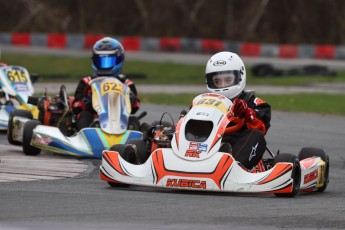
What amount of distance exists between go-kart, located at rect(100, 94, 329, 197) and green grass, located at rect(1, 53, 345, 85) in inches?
623

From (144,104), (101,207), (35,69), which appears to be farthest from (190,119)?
(35,69)

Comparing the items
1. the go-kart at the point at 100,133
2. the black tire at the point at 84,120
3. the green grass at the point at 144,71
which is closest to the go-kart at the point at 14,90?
the black tire at the point at 84,120

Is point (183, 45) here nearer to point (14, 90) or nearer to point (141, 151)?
point (14, 90)

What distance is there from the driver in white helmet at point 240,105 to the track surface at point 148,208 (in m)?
0.48

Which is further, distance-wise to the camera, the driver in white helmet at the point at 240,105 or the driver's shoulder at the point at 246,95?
the driver's shoulder at the point at 246,95

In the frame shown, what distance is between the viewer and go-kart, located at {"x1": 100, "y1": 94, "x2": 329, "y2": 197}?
834cm

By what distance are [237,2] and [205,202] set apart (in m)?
26.1

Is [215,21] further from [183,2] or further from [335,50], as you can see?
[335,50]

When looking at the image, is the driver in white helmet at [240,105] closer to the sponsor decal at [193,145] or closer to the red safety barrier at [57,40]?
the sponsor decal at [193,145]

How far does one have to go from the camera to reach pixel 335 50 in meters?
31.8

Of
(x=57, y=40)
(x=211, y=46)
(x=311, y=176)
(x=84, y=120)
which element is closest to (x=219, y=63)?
(x=311, y=176)

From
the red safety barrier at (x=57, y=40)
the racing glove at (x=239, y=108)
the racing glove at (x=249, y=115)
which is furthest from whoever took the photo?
the red safety barrier at (x=57, y=40)

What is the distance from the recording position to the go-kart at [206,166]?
8.34 m

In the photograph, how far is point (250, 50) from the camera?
107ft
